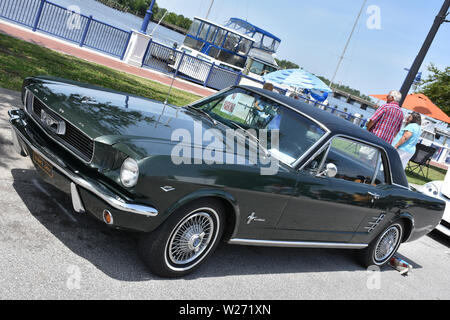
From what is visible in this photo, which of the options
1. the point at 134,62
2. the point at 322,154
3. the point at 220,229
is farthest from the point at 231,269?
the point at 134,62

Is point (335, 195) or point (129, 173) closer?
point (129, 173)

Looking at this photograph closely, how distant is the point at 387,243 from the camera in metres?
5.89

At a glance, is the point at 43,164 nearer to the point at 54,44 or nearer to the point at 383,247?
the point at 383,247

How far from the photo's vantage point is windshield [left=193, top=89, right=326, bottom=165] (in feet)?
14.7

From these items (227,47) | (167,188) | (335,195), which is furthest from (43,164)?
(227,47)

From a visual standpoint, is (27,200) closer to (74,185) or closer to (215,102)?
(74,185)

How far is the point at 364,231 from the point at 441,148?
26160 mm

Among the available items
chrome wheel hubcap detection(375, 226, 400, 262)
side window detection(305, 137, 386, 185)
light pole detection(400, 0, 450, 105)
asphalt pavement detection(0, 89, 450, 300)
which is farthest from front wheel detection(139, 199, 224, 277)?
light pole detection(400, 0, 450, 105)

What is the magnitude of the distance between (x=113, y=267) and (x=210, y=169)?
111cm

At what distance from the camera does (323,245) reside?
488cm

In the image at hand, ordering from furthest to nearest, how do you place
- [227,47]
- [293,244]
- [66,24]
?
[227,47]
[66,24]
[293,244]

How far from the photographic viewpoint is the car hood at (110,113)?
11.7 ft

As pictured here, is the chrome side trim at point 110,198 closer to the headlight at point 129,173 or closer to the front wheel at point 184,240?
the headlight at point 129,173

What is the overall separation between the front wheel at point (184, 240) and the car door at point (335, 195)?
2.45 feet
